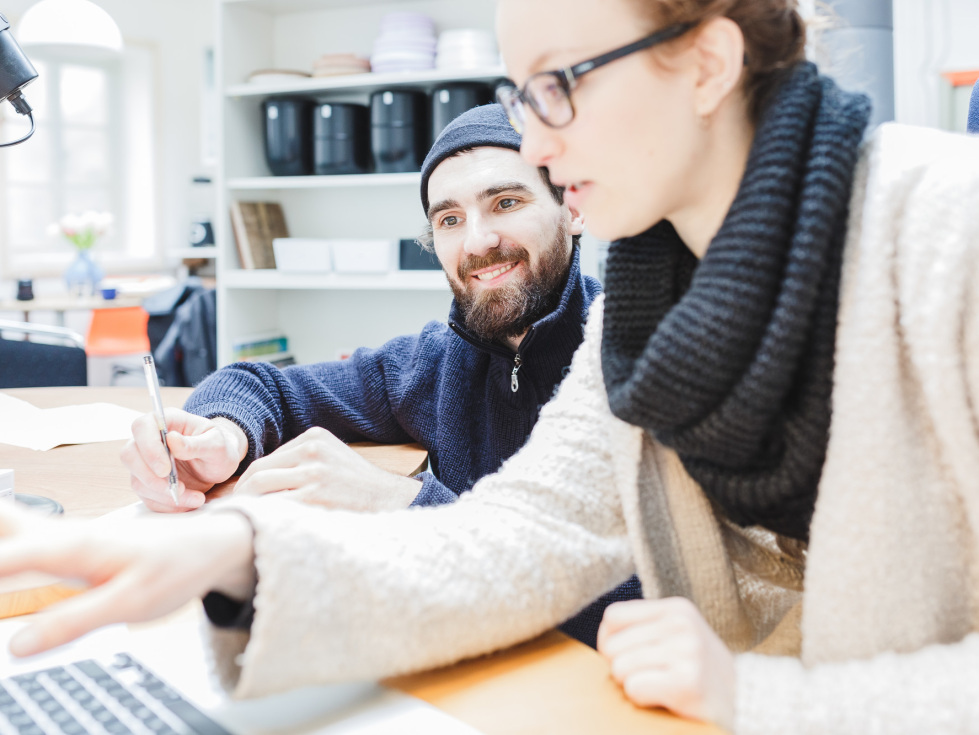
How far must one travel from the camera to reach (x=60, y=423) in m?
1.59

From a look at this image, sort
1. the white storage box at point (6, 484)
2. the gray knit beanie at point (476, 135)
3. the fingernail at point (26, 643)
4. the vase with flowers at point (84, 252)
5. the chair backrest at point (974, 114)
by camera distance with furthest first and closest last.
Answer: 1. the vase with flowers at point (84, 252)
2. the gray knit beanie at point (476, 135)
3. the chair backrest at point (974, 114)
4. the white storage box at point (6, 484)
5. the fingernail at point (26, 643)

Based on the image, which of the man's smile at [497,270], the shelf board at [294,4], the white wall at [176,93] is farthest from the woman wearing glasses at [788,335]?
the white wall at [176,93]

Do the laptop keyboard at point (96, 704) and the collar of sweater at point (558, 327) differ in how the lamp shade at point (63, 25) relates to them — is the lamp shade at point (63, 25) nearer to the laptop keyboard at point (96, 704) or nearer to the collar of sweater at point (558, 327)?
the collar of sweater at point (558, 327)

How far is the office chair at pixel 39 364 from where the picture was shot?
2266mm

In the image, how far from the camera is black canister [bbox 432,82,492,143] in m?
3.05

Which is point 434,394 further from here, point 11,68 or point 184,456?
point 11,68

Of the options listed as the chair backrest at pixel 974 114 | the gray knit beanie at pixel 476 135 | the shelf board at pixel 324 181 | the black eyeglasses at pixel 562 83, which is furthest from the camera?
the shelf board at pixel 324 181

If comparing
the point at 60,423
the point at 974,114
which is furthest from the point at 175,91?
the point at 974,114

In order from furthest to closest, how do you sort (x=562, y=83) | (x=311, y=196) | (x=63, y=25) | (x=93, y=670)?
(x=311, y=196) → (x=63, y=25) → (x=562, y=83) → (x=93, y=670)

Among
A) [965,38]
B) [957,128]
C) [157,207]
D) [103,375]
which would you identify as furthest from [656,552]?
[157,207]

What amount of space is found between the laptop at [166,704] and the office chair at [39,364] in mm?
1814

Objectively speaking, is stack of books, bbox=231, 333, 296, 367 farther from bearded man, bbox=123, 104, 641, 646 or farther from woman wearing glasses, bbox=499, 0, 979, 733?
woman wearing glasses, bbox=499, 0, 979, 733

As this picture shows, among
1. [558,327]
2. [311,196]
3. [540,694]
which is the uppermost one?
[311,196]

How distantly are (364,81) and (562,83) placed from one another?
2.67 meters
